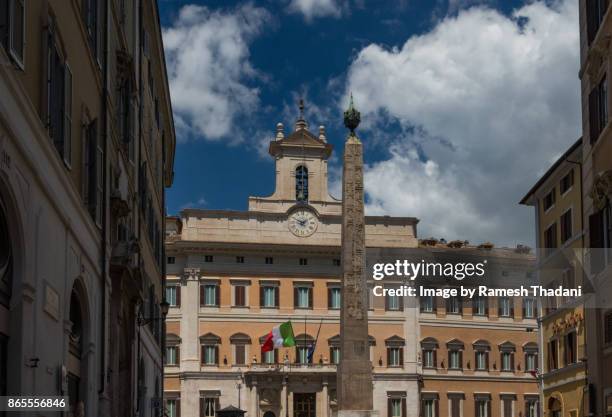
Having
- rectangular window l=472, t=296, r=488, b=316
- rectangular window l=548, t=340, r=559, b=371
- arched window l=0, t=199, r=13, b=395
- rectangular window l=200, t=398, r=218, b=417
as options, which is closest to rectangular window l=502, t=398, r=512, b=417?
rectangular window l=472, t=296, r=488, b=316

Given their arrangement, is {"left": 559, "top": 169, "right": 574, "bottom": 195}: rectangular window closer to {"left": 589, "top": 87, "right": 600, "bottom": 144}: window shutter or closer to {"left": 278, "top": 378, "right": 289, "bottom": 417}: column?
{"left": 589, "top": 87, "right": 600, "bottom": 144}: window shutter

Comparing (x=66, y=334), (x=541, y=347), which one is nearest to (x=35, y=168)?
(x=66, y=334)

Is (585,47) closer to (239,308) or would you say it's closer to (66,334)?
(66,334)

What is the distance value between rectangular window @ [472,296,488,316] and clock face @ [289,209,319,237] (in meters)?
11.5

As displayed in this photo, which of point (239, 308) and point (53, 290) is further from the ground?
point (239, 308)

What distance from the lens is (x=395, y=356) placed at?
68.9 m

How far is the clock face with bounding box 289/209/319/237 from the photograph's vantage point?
68.4 metres

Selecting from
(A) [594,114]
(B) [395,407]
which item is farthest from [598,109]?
(B) [395,407]

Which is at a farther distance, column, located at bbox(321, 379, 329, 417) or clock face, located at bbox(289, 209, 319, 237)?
clock face, located at bbox(289, 209, 319, 237)

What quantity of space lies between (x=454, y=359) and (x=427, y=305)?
372cm

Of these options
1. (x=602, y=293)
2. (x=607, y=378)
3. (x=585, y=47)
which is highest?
(x=585, y=47)

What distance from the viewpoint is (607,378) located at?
20.6m

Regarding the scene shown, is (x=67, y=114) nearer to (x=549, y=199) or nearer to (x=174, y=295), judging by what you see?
(x=549, y=199)

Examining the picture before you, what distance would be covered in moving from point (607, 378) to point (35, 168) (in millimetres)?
12785
